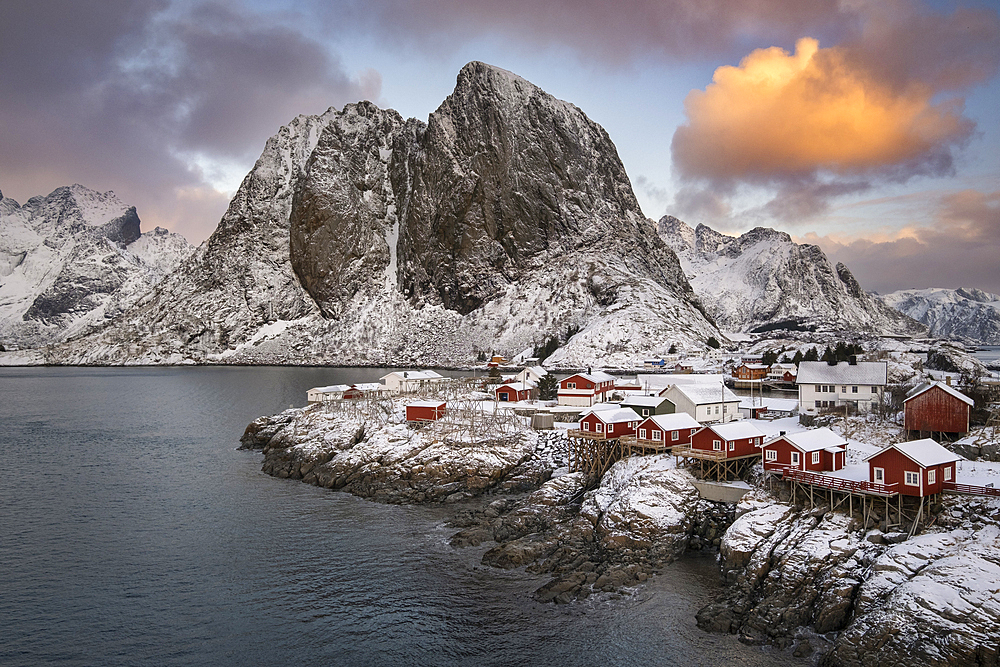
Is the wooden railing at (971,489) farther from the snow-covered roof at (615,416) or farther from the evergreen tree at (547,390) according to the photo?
the evergreen tree at (547,390)

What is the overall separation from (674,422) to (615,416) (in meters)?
4.30

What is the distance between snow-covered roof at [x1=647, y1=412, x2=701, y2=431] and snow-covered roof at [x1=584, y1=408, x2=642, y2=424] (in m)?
1.78

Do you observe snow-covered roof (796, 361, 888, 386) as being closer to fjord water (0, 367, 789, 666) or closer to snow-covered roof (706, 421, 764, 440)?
snow-covered roof (706, 421, 764, 440)

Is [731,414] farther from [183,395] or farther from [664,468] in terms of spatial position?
[183,395]

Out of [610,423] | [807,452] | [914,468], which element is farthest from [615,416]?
[914,468]

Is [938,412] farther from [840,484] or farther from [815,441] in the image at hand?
[840,484]

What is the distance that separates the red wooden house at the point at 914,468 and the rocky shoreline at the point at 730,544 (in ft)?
4.23

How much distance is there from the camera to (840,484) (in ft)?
98.0

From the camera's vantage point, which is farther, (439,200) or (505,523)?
(439,200)

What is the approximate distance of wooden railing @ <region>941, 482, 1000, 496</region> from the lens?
28031mm

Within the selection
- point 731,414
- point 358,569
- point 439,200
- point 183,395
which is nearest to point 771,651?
point 358,569

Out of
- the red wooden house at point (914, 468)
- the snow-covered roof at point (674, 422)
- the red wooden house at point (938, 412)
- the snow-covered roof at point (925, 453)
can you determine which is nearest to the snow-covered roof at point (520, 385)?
the snow-covered roof at point (674, 422)

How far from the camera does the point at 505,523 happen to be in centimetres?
3597

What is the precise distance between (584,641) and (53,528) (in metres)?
33.4
